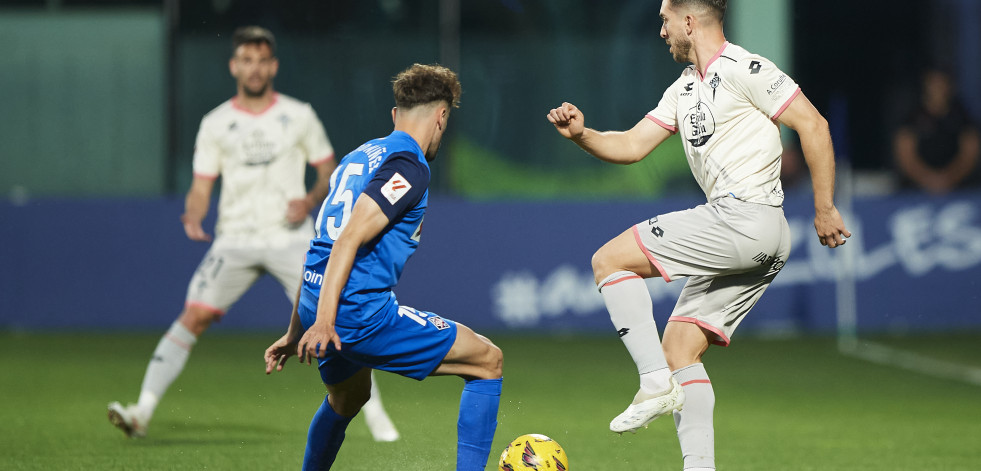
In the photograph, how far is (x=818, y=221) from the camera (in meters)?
5.19

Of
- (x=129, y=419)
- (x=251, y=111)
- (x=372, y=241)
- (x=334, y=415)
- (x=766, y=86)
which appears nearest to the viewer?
(x=372, y=241)

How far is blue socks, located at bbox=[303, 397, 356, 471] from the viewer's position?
546 cm

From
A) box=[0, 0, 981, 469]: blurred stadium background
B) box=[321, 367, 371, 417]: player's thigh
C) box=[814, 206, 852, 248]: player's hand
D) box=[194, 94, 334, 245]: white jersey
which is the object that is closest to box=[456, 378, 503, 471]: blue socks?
box=[321, 367, 371, 417]: player's thigh

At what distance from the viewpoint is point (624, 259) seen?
5359 mm

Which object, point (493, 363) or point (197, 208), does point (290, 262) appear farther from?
point (493, 363)

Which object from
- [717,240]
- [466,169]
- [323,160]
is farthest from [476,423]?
[466,169]

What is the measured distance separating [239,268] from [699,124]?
3.38 m

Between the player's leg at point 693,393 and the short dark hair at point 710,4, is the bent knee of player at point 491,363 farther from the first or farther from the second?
the short dark hair at point 710,4

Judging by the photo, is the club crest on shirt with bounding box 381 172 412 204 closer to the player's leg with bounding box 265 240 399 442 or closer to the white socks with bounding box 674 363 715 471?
the white socks with bounding box 674 363 715 471

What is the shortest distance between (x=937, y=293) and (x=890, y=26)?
5.81m

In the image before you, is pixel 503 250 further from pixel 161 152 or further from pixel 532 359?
pixel 161 152

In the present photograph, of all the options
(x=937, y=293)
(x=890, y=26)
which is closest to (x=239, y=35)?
(x=937, y=293)

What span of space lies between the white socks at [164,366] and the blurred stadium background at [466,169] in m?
5.58

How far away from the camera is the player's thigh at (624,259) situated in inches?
211
